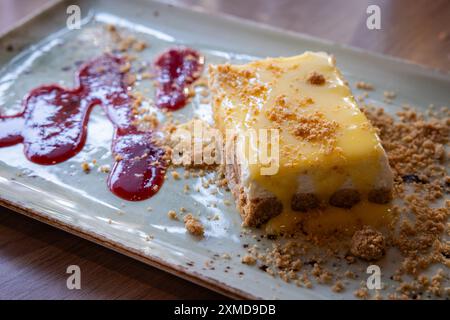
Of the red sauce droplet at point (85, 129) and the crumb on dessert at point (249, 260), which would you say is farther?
the red sauce droplet at point (85, 129)

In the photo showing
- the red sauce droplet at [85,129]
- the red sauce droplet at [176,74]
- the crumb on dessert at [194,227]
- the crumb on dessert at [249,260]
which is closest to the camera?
the crumb on dessert at [249,260]

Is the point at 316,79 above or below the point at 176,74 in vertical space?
below

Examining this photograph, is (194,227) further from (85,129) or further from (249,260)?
(85,129)

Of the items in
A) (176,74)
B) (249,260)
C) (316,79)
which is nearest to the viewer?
(249,260)

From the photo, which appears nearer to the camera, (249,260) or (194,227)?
(249,260)

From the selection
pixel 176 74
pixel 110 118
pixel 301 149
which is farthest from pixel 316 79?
pixel 110 118

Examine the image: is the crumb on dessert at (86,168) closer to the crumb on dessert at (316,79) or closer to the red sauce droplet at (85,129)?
the red sauce droplet at (85,129)

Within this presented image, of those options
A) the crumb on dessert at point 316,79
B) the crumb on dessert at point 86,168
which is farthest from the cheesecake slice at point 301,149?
the crumb on dessert at point 86,168
